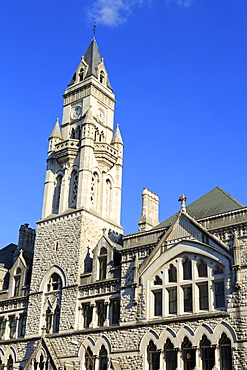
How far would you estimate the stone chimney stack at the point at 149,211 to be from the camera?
42.5 meters

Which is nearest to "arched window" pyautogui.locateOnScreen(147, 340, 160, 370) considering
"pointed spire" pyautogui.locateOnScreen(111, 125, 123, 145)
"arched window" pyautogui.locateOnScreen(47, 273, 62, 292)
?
"arched window" pyautogui.locateOnScreen(47, 273, 62, 292)

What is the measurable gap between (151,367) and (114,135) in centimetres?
2033

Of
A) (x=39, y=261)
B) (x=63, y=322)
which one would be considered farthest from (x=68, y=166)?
(x=63, y=322)

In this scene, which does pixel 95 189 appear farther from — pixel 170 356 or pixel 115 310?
pixel 170 356

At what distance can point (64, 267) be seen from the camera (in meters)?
38.9

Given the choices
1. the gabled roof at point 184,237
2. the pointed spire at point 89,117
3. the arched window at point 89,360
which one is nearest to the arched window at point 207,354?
the gabled roof at point 184,237

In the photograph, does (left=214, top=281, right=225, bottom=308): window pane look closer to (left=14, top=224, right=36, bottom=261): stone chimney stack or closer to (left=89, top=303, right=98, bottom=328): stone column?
(left=89, top=303, right=98, bottom=328): stone column

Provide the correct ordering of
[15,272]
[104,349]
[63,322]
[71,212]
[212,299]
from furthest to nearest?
[15,272] → [71,212] → [63,322] → [104,349] → [212,299]

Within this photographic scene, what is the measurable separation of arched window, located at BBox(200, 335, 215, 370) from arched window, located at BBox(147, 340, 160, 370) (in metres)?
2.88

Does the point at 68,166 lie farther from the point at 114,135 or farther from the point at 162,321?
the point at 162,321

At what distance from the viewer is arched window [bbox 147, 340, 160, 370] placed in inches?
1240

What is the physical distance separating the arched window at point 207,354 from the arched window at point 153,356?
9.46 ft

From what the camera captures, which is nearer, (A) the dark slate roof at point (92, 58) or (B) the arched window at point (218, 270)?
(B) the arched window at point (218, 270)

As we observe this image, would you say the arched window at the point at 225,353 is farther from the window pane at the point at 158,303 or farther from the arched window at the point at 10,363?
the arched window at the point at 10,363
